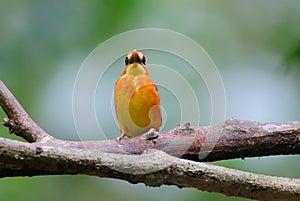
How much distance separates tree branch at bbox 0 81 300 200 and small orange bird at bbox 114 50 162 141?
59 mm

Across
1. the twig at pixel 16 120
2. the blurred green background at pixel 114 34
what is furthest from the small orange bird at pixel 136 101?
the blurred green background at pixel 114 34

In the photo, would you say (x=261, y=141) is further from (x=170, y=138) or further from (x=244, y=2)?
(x=244, y=2)

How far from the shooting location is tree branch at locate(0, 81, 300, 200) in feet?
2.35

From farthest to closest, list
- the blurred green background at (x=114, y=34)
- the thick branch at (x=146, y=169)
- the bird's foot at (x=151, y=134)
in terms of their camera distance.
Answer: the blurred green background at (x=114, y=34) → the bird's foot at (x=151, y=134) → the thick branch at (x=146, y=169)

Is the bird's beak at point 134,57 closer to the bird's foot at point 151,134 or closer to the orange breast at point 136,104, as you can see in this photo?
the orange breast at point 136,104

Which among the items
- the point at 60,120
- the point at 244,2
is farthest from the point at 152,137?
the point at 244,2

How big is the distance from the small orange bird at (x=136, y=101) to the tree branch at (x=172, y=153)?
0.19ft

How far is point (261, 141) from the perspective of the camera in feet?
3.17

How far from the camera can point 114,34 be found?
1.71 m

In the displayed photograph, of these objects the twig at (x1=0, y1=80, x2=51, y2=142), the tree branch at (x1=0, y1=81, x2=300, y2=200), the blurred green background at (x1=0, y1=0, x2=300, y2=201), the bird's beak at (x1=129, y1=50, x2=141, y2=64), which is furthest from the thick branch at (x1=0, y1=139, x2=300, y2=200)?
the blurred green background at (x1=0, y1=0, x2=300, y2=201)

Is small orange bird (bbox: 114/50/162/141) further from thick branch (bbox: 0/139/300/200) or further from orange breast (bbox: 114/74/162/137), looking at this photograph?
thick branch (bbox: 0/139/300/200)

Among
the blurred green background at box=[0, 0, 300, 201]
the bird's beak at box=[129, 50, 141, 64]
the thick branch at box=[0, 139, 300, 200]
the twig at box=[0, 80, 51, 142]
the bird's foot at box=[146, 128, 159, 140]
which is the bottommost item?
the thick branch at box=[0, 139, 300, 200]

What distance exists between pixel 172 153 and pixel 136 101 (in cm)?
12

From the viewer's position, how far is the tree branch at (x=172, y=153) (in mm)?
715
